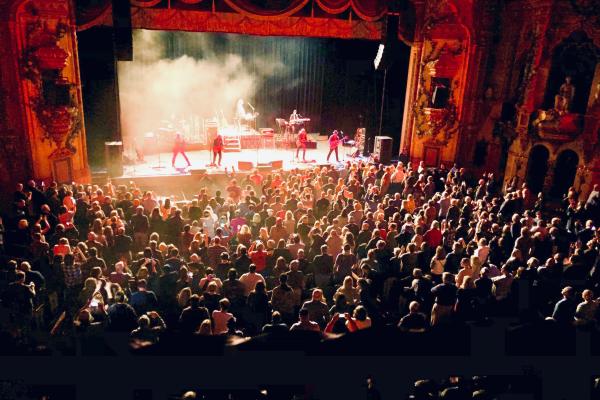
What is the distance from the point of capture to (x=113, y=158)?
46.6ft

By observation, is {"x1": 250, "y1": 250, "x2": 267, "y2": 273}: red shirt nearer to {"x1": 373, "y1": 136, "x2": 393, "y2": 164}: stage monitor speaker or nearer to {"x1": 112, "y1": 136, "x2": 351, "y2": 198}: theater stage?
{"x1": 112, "y1": 136, "x2": 351, "y2": 198}: theater stage

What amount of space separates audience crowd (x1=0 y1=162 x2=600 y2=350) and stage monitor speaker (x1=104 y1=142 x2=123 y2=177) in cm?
357

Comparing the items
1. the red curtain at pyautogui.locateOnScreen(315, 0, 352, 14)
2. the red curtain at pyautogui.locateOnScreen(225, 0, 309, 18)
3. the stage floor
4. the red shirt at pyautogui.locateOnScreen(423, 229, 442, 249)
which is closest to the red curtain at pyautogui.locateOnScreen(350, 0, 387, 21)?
the red curtain at pyautogui.locateOnScreen(315, 0, 352, 14)

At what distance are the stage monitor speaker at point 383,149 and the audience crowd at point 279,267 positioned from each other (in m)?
6.15

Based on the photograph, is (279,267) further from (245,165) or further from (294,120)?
(294,120)

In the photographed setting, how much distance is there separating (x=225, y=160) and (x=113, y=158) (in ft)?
13.3

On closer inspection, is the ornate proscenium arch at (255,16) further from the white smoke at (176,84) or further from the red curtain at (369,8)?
the white smoke at (176,84)

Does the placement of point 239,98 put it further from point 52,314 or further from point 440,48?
point 52,314

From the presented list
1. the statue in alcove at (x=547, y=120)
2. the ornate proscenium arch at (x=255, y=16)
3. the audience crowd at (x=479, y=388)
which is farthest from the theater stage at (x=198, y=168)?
the audience crowd at (x=479, y=388)

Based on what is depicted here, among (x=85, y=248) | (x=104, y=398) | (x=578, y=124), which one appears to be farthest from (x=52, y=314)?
(x=578, y=124)

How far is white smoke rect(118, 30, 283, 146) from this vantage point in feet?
60.1

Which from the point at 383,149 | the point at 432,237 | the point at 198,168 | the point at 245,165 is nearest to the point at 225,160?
the point at 245,165

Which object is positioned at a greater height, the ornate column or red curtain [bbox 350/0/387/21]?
red curtain [bbox 350/0/387/21]

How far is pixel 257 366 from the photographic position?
261 cm
